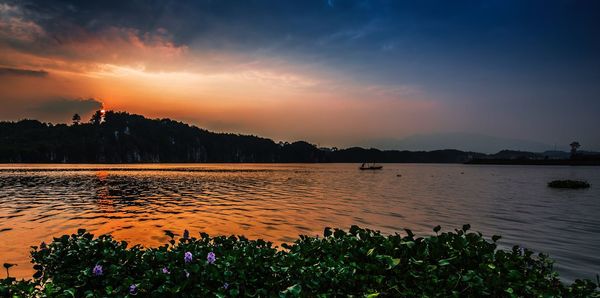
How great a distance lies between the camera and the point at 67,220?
83.1ft

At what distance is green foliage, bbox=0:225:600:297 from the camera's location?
5934 mm

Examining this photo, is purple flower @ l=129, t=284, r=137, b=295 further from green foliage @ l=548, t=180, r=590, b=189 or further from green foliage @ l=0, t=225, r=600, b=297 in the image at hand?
green foliage @ l=548, t=180, r=590, b=189

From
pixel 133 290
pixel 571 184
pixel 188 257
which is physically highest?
pixel 188 257

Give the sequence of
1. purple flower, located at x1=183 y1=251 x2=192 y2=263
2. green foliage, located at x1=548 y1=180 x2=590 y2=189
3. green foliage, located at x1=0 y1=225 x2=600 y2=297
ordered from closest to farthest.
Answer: green foliage, located at x1=0 y1=225 x2=600 y2=297
purple flower, located at x1=183 y1=251 x2=192 y2=263
green foliage, located at x1=548 y1=180 x2=590 y2=189

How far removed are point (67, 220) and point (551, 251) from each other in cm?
3044

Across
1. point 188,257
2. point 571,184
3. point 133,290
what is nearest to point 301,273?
point 188,257

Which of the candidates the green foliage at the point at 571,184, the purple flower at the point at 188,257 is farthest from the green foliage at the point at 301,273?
the green foliage at the point at 571,184

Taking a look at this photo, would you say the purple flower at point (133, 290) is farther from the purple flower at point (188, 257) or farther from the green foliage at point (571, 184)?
the green foliage at point (571, 184)

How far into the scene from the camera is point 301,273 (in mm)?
6305

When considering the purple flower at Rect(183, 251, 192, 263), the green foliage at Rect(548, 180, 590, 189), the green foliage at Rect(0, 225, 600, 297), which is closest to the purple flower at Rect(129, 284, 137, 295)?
the green foliage at Rect(0, 225, 600, 297)

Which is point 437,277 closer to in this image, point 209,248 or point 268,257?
point 268,257

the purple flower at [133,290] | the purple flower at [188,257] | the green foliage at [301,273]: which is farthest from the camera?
the purple flower at [188,257]

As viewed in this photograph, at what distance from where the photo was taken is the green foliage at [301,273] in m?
5.93

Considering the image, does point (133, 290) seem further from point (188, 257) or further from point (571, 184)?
point (571, 184)
